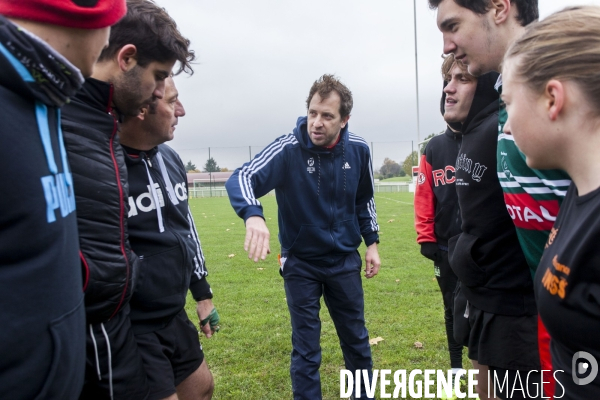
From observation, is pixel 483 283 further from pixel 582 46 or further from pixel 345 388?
pixel 345 388

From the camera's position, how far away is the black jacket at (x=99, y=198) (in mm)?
1621

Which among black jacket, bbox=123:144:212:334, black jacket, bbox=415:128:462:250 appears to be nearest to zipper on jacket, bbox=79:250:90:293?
black jacket, bbox=123:144:212:334

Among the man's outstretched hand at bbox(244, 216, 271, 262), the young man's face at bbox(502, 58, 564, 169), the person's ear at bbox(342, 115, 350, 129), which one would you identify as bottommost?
the man's outstretched hand at bbox(244, 216, 271, 262)

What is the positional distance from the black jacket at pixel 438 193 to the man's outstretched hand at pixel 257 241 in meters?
1.81

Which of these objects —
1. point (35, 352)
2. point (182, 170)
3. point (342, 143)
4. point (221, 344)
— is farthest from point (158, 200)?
point (221, 344)

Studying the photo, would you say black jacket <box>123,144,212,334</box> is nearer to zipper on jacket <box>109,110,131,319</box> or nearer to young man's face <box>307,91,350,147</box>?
zipper on jacket <box>109,110,131,319</box>

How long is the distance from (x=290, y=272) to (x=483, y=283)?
1911 millimetres

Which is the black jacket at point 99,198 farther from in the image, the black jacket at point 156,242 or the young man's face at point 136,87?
the black jacket at point 156,242

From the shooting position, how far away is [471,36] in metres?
2.21

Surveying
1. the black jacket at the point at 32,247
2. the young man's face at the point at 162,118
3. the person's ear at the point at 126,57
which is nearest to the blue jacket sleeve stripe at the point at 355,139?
the young man's face at the point at 162,118

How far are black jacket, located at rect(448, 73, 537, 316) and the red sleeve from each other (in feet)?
6.45

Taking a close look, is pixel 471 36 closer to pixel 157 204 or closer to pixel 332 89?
pixel 157 204

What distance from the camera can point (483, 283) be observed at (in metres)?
2.16

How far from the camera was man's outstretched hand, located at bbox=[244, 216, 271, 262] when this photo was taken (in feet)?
8.75
